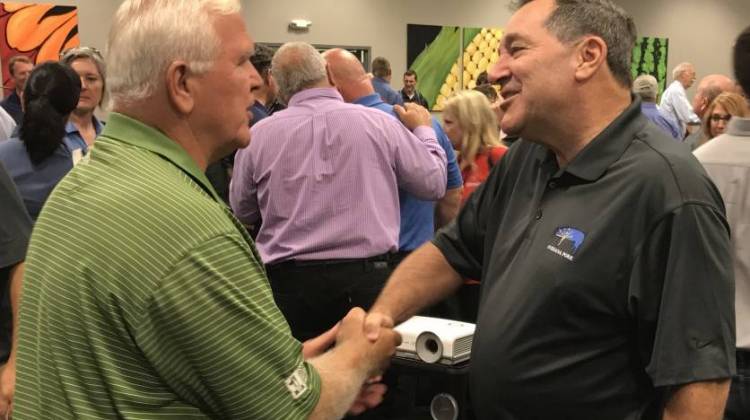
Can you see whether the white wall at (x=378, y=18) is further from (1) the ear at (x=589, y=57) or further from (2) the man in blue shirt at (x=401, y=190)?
(1) the ear at (x=589, y=57)

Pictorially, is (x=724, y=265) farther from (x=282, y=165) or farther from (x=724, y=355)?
(x=282, y=165)

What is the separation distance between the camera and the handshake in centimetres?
146

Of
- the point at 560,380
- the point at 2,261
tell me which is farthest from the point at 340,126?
the point at 560,380

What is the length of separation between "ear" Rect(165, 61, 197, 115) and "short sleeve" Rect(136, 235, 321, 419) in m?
0.26

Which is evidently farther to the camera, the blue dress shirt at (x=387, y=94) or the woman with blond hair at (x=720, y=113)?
the blue dress shirt at (x=387, y=94)

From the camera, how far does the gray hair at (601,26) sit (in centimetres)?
165

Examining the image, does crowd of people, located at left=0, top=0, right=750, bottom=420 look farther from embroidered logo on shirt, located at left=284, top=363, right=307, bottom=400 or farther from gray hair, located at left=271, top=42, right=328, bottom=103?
gray hair, located at left=271, top=42, right=328, bottom=103

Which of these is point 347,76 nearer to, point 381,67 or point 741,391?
point 741,391

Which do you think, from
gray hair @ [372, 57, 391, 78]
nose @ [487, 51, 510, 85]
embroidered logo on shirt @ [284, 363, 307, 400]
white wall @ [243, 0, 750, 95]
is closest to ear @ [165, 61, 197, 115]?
embroidered logo on shirt @ [284, 363, 307, 400]

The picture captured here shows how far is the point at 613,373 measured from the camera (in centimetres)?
151

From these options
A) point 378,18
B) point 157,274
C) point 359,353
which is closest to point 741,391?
point 359,353

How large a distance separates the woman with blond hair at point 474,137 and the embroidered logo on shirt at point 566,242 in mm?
2613

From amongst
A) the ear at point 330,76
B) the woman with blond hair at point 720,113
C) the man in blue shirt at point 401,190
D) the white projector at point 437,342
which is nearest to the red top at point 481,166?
the man in blue shirt at point 401,190

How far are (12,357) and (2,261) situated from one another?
0.27 m
